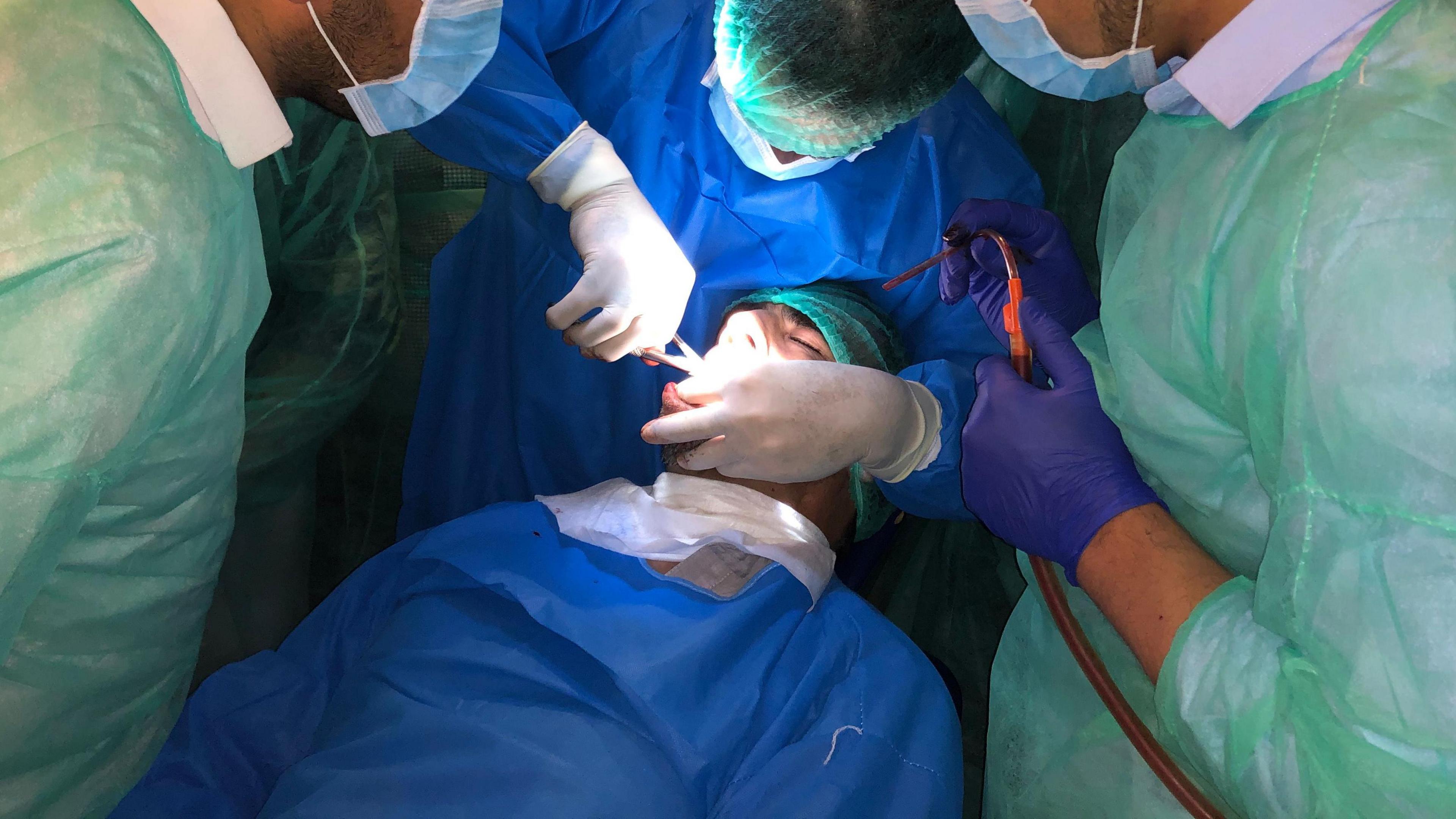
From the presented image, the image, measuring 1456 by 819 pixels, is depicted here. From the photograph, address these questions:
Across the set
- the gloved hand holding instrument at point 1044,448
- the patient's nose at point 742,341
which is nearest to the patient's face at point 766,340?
the patient's nose at point 742,341

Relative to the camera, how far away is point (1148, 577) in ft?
3.59

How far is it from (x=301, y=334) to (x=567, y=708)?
1.01 metres

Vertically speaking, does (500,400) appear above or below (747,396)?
below

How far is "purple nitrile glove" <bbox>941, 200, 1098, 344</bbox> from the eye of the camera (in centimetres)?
163

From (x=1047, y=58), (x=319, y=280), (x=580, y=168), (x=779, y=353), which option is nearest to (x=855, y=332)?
(x=779, y=353)

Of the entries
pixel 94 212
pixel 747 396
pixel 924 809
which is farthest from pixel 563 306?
pixel 924 809

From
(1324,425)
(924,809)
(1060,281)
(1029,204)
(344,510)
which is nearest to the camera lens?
(1324,425)

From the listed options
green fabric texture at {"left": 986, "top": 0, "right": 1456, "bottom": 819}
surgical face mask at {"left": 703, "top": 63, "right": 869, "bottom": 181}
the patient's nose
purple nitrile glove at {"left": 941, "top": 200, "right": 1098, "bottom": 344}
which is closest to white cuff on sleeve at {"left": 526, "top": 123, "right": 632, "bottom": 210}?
surgical face mask at {"left": 703, "top": 63, "right": 869, "bottom": 181}

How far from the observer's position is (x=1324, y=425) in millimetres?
853

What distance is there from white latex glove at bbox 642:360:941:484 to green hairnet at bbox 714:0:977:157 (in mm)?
437

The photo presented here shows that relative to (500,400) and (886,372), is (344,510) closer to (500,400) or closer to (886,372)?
(500,400)

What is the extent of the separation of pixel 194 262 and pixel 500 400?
39.3 inches

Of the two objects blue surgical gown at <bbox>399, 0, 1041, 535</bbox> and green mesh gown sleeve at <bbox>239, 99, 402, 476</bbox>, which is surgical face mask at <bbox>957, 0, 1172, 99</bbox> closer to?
blue surgical gown at <bbox>399, 0, 1041, 535</bbox>

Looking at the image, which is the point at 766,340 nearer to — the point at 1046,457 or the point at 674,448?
the point at 674,448
